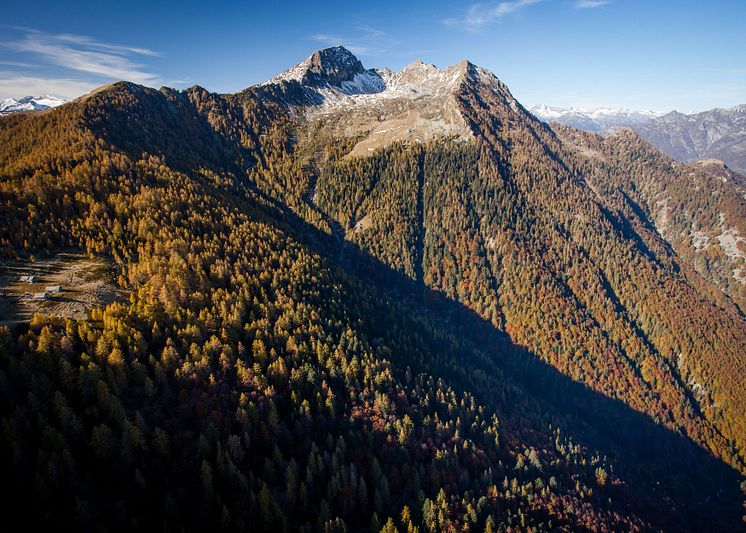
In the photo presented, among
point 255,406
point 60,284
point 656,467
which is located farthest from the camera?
point 656,467

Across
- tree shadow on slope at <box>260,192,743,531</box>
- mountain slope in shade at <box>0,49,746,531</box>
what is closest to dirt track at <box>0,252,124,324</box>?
mountain slope in shade at <box>0,49,746,531</box>

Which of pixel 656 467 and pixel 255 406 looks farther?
pixel 656 467

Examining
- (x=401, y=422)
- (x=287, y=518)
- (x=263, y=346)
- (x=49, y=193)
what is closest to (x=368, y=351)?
(x=401, y=422)

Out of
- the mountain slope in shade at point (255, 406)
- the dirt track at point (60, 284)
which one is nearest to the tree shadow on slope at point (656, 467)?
the mountain slope in shade at point (255, 406)

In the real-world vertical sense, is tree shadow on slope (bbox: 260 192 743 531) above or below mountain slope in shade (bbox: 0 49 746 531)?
below

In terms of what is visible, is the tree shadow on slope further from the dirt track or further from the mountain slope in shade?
the dirt track

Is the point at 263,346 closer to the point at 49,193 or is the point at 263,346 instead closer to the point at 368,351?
the point at 368,351

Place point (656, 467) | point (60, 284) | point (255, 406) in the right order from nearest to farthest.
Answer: point (255, 406)
point (60, 284)
point (656, 467)

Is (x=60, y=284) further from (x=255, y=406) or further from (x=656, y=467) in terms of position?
(x=656, y=467)

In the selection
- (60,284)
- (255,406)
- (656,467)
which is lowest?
(656,467)

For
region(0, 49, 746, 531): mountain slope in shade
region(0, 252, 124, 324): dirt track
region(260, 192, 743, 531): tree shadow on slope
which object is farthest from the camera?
region(260, 192, 743, 531): tree shadow on slope

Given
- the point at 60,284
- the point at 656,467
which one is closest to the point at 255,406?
the point at 60,284
